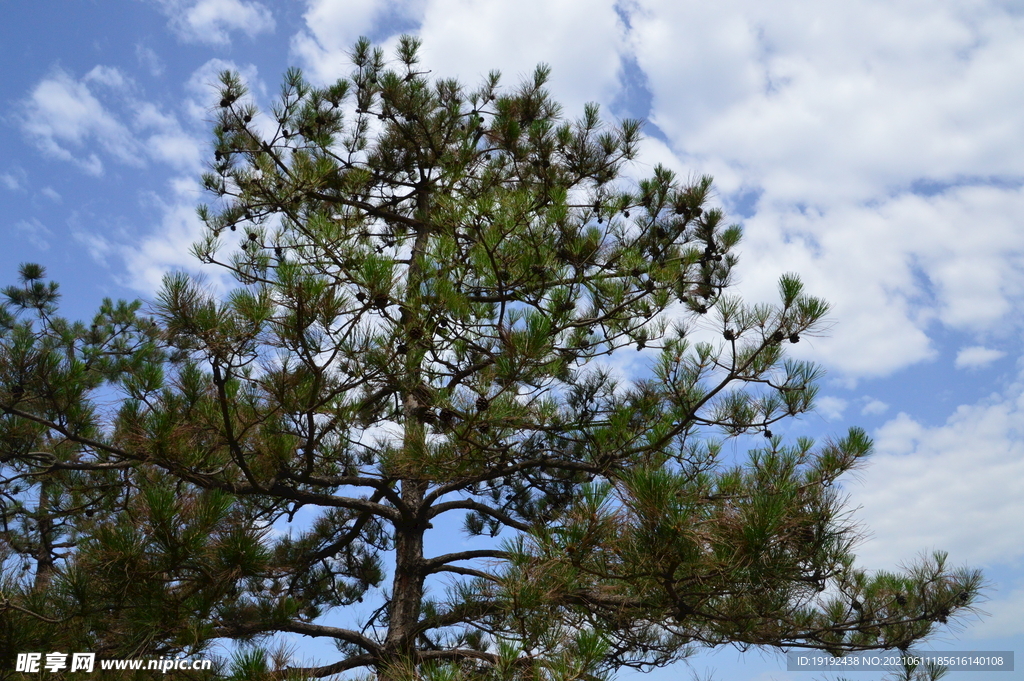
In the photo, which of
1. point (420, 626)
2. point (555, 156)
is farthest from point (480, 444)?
point (555, 156)

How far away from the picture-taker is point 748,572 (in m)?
2.55

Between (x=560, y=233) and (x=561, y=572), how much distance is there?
6.83 feet

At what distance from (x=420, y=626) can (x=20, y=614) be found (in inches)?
65.9

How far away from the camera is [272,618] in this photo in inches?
131

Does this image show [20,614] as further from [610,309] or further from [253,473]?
[610,309]

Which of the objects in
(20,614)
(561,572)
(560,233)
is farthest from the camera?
(560,233)

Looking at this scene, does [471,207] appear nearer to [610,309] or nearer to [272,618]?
[610,309]

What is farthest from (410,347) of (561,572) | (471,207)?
(561,572)

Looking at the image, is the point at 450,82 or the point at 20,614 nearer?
the point at 20,614

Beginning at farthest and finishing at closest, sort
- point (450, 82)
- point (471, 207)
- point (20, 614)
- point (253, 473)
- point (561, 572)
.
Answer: point (450, 82) → point (471, 207) → point (253, 473) → point (20, 614) → point (561, 572)

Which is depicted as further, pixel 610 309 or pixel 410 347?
pixel 610 309

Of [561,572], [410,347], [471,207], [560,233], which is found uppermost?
[560,233]

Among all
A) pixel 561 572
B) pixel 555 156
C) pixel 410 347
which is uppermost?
pixel 555 156

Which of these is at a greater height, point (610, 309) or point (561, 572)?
point (610, 309)
